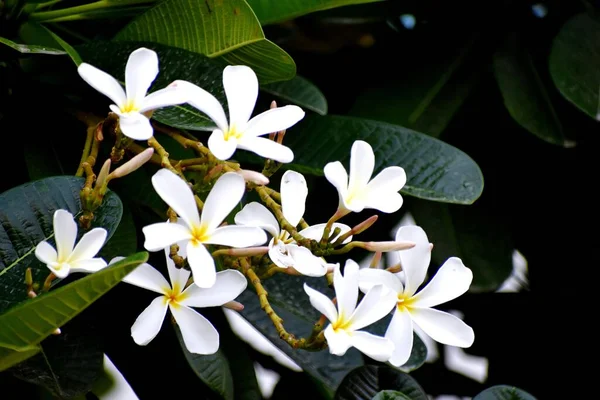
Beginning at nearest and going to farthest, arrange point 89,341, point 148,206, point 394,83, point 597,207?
point 89,341
point 148,206
point 394,83
point 597,207

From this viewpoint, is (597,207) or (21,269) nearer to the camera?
(21,269)

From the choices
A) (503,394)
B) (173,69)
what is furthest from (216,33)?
(503,394)

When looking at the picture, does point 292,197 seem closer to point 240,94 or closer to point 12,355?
point 240,94

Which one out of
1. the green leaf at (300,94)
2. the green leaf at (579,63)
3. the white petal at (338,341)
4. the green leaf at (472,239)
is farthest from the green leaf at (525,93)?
the white petal at (338,341)

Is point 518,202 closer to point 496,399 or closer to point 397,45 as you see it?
point 397,45

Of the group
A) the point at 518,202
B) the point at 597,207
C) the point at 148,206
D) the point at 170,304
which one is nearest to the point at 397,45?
the point at 518,202
